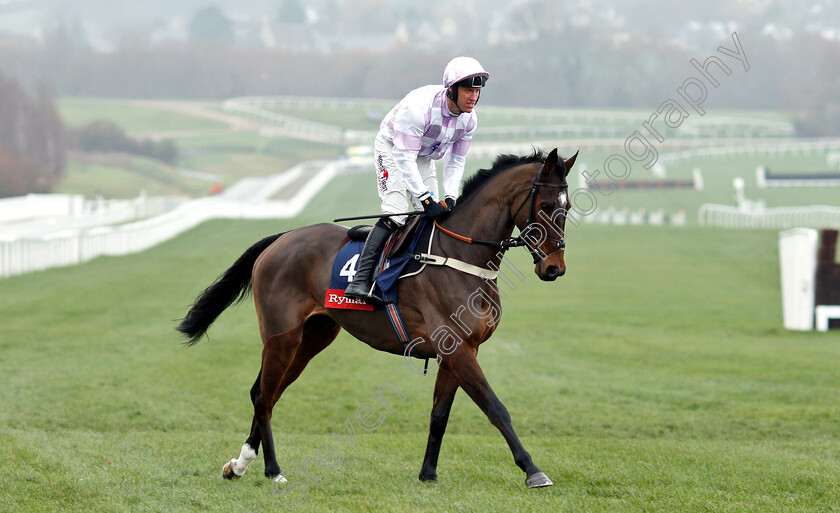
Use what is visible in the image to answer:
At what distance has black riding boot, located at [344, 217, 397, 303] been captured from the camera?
6.77 m

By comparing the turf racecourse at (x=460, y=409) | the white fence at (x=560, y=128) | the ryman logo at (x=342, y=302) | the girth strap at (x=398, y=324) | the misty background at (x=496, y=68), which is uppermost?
the misty background at (x=496, y=68)

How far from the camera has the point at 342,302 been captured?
274 inches

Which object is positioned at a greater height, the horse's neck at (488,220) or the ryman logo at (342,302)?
Result: the horse's neck at (488,220)

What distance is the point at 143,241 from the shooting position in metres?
31.8

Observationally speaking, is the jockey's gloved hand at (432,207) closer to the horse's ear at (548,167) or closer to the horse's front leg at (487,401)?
the horse's ear at (548,167)

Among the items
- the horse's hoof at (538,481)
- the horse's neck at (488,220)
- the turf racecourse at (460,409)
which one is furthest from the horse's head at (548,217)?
the turf racecourse at (460,409)

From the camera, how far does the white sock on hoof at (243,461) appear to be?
6828 mm

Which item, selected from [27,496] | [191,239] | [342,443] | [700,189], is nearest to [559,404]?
[342,443]

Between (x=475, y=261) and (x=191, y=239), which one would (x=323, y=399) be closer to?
(x=475, y=261)

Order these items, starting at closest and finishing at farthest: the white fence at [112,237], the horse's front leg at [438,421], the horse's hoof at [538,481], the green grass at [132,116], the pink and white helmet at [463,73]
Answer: the horse's hoof at [538,481], the pink and white helmet at [463,73], the horse's front leg at [438,421], the white fence at [112,237], the green grass at [132,116]

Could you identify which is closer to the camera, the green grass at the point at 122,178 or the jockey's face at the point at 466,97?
the jockey's face at the point at 466,97

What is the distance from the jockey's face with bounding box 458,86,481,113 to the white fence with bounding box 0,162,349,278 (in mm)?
18015

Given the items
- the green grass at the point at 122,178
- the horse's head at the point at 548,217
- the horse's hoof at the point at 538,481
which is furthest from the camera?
the green grass at the point at 122,178

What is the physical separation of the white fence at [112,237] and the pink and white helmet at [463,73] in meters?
18.0
